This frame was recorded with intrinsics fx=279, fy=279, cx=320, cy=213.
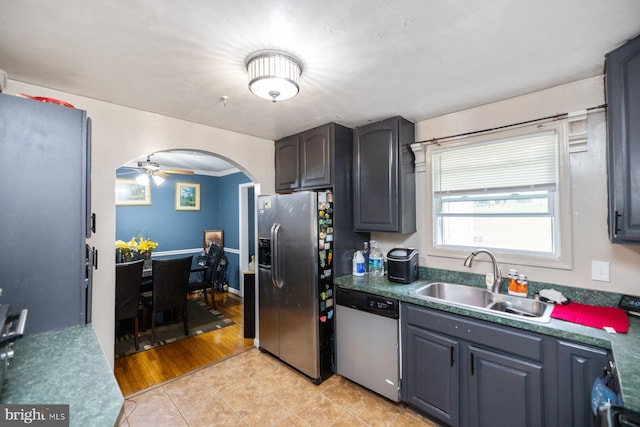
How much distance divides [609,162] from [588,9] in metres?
0.78

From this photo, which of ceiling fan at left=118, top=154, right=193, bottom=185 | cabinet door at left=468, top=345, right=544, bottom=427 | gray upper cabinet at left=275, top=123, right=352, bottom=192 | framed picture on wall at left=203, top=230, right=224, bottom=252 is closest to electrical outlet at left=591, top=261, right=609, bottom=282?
cabinet door at left=468, top=345, right=544, bottom=427

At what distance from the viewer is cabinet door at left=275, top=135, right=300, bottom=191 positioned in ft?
9.56

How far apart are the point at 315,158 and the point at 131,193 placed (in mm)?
3971

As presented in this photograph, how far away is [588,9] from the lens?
1.18 metres

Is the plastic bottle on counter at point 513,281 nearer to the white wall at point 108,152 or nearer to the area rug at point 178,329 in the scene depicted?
the white wall at point 108,152

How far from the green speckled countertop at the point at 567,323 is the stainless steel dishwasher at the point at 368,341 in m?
0.10

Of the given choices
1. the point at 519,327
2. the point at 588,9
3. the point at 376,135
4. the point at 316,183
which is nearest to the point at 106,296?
the point at 316,183

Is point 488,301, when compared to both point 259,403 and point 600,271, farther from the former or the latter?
point 259,403

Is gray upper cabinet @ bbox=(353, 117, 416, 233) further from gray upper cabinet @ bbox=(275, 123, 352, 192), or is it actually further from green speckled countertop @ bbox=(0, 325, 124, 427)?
green speckled countertop @ bbox=(0, 325, 124, 427)

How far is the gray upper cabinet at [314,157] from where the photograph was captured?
2582 millimetres

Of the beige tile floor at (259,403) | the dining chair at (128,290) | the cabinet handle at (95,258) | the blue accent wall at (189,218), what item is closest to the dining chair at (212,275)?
the blue accent wall at (189,218)

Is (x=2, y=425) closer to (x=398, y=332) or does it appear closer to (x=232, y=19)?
(x=232, y=19)

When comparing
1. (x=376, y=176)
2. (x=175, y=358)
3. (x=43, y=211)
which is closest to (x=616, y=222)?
(x=376, y=176)

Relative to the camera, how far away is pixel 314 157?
271 centimetres
